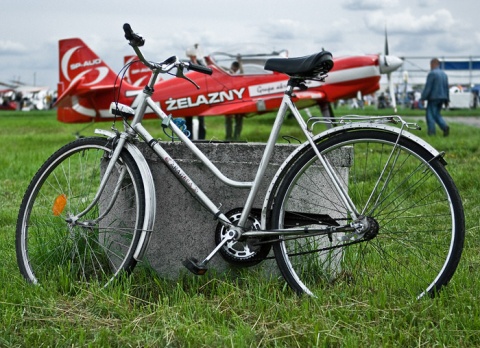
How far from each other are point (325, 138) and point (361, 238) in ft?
1.71

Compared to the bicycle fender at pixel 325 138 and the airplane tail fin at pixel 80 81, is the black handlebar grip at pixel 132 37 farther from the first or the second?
the airplane tail fin at pixel 80 81

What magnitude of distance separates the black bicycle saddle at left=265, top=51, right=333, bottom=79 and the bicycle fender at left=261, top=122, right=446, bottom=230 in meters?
0.30

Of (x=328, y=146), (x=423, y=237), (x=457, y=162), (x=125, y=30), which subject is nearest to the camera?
(x=328, y=146)

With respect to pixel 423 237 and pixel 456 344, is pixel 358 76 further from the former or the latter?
pixel 456 344

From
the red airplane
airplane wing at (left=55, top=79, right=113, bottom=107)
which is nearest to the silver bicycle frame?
the red airplane

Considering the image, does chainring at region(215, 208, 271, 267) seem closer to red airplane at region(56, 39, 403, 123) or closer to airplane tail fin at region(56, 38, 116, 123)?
red airplane at region(56, 39, 403, 123)

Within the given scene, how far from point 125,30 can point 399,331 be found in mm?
2078

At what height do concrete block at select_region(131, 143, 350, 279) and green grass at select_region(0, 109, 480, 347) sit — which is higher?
concrete block at select_region(131, 143, 350, 279)

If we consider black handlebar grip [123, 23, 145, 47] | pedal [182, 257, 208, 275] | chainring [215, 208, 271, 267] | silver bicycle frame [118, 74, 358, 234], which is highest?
black handlebar grip [123, 23, 145, 47]

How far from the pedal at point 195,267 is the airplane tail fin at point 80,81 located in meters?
14.2

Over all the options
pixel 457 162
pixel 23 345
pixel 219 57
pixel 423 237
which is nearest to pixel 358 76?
pixel 219 57

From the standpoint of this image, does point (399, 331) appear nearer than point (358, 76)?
Yes

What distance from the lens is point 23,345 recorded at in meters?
3.00

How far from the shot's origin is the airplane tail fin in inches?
683
